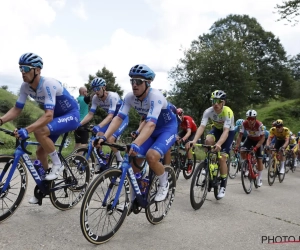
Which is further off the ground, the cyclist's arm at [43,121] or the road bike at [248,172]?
the cyclist's arm at [43,121]

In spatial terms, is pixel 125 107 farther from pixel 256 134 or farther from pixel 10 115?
pixel 256 134

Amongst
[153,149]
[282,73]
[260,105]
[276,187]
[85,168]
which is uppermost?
[282,73]


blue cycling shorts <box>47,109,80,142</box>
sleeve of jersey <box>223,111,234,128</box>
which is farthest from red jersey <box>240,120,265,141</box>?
blue cycling shorts <box>47,109,80,142</box>

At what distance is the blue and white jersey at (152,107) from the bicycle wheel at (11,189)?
1548 mm

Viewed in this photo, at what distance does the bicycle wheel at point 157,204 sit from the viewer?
451 cm

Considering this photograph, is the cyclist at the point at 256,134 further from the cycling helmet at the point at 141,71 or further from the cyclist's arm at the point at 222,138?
the cycling helmet at the point at 141,71

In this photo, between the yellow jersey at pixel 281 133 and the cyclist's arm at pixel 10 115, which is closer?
the cyclist's arm at pixel 10 115

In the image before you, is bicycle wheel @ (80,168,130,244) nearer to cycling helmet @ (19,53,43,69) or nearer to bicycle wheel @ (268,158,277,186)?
cycling helmet @ (19,53,43,69)

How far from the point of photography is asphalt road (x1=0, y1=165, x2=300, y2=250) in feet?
12.5

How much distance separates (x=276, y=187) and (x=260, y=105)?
3825cm

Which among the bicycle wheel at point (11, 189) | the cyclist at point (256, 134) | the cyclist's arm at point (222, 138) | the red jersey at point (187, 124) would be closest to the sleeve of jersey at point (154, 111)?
the bicycle wheel at point (11, 189)

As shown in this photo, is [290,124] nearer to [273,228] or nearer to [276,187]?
[276,187]

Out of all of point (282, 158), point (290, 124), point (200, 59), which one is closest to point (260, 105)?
point (290, 124)

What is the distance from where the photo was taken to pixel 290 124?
102 ft
